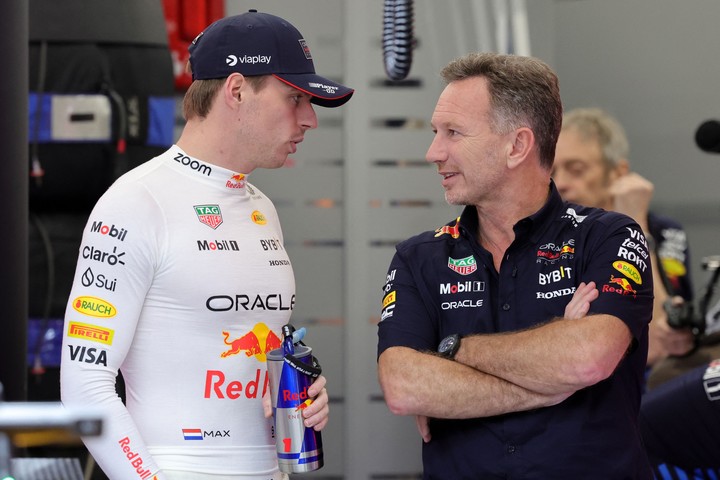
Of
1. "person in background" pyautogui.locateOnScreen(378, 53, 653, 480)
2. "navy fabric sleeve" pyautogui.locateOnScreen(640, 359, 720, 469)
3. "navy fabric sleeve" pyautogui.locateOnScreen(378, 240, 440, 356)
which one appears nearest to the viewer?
"person in background" pyautogui.locateOnScreen(378, 53, 653, 480)

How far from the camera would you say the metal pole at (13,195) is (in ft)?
6.59

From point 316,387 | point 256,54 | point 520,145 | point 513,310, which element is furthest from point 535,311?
point 256,54

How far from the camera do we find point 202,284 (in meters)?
1.83

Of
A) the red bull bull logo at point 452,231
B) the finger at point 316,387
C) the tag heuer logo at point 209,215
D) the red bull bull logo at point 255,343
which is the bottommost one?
the finger at point 316,387

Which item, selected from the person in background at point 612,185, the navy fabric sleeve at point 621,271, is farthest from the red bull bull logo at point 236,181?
the person in background at point 612,185

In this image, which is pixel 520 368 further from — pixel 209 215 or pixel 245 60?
pixel 245 60

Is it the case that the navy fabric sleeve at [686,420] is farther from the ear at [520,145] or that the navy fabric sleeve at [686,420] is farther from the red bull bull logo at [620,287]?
the ear at [520,145]

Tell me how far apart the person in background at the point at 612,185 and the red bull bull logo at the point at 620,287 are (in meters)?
1.71

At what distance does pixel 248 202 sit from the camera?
205cm

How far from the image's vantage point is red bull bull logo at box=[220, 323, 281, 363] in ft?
6.16

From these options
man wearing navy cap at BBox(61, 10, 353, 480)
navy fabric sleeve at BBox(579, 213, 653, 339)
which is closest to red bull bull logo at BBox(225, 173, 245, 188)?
man wearing navy cap at BBox(61, 10, 353, 480)

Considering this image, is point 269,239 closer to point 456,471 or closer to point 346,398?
point 456,471

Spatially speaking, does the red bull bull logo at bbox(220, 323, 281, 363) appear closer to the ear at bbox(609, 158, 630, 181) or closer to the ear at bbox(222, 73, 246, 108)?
the ear at bbox(222, 73, 246, 108)

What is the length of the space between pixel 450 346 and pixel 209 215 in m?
0.55
